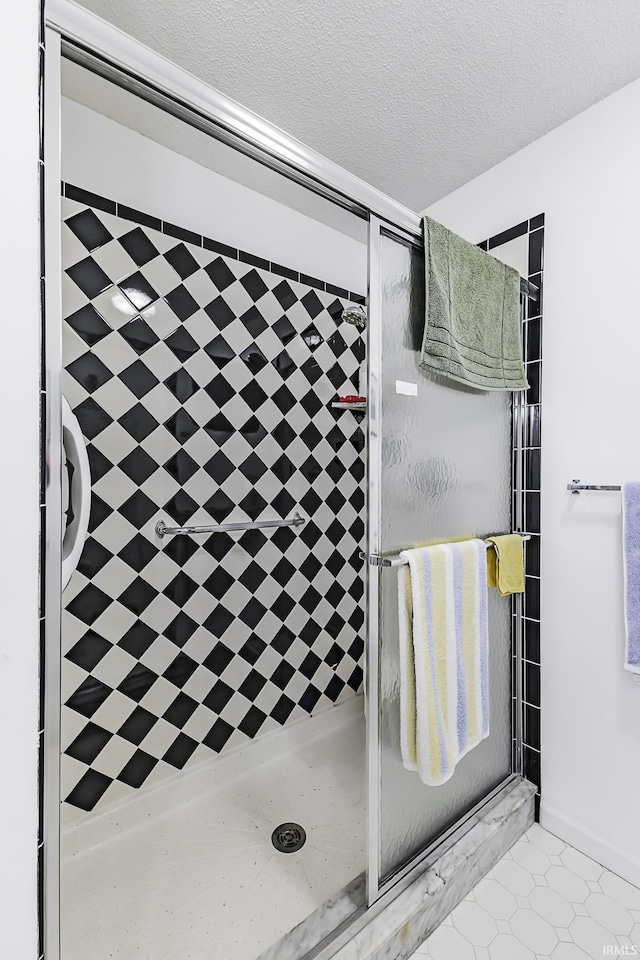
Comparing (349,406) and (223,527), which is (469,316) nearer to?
(349,406)

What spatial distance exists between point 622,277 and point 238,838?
2162 millimetres

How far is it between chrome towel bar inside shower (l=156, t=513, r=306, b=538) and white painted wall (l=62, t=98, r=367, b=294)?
1.13 meters

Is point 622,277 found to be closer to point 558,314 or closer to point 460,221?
point 558,314

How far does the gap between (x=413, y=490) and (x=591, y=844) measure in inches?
49.8

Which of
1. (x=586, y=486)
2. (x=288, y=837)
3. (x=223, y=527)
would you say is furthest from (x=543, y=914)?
(x=223, y=527)

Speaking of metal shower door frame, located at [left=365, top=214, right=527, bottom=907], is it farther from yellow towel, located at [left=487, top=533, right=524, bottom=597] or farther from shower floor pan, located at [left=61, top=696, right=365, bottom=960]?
yellow towel, located at [left=487, top=533, right=524, bottom=597]

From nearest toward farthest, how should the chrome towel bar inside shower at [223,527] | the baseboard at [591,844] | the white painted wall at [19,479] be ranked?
the white painted wall at [19,479], the baseboard at [591,844], the chrome towel bar inside shower at [223,527]

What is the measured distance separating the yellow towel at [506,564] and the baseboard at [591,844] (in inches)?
29.3

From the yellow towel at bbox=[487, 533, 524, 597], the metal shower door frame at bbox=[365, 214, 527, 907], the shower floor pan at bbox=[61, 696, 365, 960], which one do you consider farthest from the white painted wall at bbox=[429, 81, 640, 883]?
the shower floor pan at bbox=[61, 696, 365, 960]

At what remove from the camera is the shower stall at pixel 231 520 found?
3.82ft

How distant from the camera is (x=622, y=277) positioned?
1.47 m

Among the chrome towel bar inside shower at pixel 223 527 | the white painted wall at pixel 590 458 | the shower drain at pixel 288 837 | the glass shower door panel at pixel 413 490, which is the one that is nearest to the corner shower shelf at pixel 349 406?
the chrome towel bar inside shower at pixel 223 527

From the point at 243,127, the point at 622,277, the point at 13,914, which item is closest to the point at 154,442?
the point at 243,127

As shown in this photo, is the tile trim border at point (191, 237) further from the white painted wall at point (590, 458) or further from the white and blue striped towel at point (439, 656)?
the white and blue striped towel at point (439, 656)
